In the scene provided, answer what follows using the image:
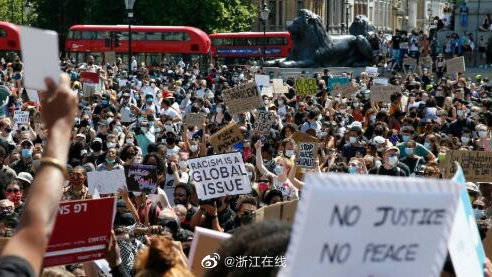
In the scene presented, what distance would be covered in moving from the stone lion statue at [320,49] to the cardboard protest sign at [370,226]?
38.3m

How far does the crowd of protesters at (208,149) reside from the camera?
24.0 feet

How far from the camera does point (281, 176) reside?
11.1 meters

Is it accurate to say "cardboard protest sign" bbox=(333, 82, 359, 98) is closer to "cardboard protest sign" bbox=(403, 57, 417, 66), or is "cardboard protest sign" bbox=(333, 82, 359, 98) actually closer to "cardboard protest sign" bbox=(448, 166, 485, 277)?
"cardboard protest sign" bbox=(403, 57, 417, 66)

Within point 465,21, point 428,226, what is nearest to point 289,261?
point 428,226

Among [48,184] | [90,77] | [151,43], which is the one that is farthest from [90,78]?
[151,43]

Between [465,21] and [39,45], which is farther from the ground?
[39,45]

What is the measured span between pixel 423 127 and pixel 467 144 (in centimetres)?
88

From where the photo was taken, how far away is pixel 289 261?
104 inches

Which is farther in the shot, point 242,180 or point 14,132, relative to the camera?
point 14,132

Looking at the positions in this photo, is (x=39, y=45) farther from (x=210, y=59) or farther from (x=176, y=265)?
(x=210, y=59)

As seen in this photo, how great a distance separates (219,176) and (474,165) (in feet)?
9.07

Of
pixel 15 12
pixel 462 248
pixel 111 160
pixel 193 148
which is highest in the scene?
pixel 462 248

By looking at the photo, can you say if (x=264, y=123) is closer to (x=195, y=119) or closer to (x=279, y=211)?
(x=195, y=119)

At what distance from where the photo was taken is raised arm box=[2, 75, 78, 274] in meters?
2.80
